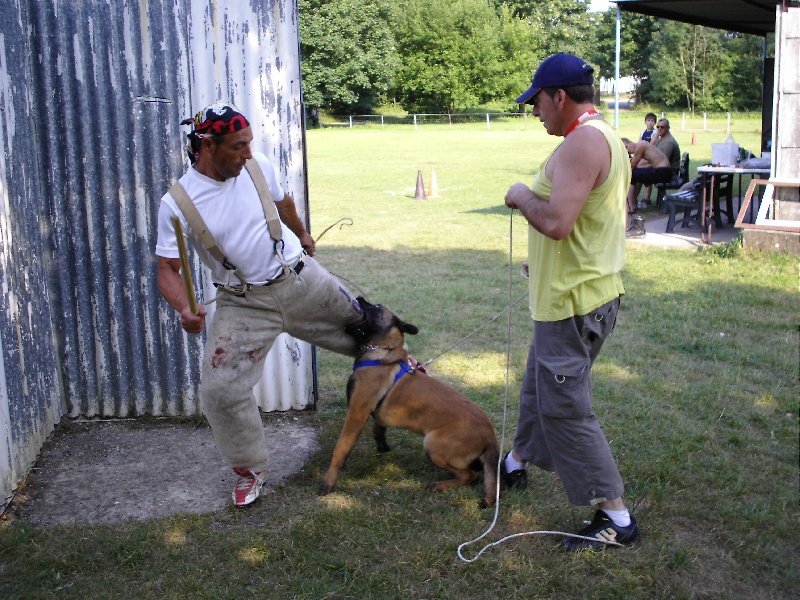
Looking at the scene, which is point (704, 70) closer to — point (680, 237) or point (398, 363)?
point (680, 237)

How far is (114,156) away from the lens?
189 inches

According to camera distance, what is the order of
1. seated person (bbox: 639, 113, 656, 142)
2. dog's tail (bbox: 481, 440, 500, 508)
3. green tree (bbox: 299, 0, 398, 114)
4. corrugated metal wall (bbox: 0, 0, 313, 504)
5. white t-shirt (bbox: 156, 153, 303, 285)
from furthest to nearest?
green tree (bbox: 299, 0, 398, 114), seated person (bbox: 639, 113, 656, 142), corrugated metal wall (bbox: 0, 0, 313, 504), dog's tail (bbox: 481, 440, 500, 508), white t-shirt (bbox: 156, 153, 303, 285)

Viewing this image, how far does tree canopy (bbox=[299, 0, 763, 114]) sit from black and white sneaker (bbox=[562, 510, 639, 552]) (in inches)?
2158

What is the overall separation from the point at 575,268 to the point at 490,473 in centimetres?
120

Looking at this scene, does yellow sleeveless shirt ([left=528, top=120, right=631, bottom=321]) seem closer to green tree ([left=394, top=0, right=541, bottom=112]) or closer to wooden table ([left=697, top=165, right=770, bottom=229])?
wooden table ([left=697, top=165, right=770, bottom=229])

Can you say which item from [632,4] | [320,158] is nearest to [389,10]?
[320,158]

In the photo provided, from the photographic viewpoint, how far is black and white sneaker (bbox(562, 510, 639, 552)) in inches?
139

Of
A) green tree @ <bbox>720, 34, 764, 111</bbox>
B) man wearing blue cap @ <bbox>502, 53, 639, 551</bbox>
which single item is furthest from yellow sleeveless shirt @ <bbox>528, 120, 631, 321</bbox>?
green tree @ <bbox>720, 34, 764, 111</bbox>

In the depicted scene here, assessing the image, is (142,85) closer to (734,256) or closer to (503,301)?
(503,301)

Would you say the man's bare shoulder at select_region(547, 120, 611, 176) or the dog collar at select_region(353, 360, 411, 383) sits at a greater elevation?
the man's bare shoulder at select_region(547, 120, 611, 176)

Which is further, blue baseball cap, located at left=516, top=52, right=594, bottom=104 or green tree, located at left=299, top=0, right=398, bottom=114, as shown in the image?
green tree, located at left=299, top=0, right=398, bottom=114

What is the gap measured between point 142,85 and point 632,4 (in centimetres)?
941

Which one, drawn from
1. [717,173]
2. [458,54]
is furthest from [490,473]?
[458,54]

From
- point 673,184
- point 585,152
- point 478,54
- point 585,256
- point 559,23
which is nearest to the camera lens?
point 585,152
